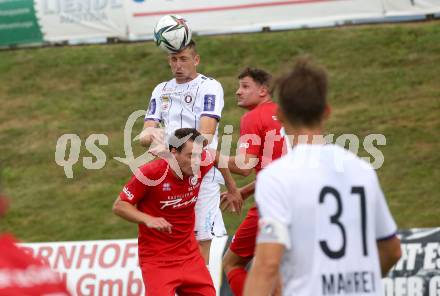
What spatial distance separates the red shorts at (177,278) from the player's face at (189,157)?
2.50 ft

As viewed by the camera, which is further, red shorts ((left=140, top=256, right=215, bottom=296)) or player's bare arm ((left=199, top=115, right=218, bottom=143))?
player's bare arm ((left=199, top=115, right=218, bottom=143))

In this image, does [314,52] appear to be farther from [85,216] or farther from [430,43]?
[85,216]

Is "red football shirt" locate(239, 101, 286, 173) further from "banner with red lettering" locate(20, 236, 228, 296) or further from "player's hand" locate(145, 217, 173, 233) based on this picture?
"banner with red lettering" locate(20, 236, 228, 296)

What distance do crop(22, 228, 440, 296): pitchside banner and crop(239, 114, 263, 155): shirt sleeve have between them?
2398mm

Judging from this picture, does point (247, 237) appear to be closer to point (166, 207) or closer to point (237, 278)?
point (237, 278)

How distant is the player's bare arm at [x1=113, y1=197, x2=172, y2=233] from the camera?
7.79 metres

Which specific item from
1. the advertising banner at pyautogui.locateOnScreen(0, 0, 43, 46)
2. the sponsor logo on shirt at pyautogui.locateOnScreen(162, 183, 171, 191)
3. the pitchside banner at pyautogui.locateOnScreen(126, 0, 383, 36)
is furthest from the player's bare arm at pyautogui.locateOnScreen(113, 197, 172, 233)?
the advertising banner at pyautogui.locateOnScreen(0, 0, 43, 46)

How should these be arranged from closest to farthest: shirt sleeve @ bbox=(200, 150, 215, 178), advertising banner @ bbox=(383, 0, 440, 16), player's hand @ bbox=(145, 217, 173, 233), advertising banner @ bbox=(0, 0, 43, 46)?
player's hand @ bbox=(145, 217, 173, 233) → shirt sleeve @ bbox=(200, 150, 215, 178) → advertising banner @ bbox=(383, 0, 440, 16) → advertising banner @ bbox=(0, 0, 43, 46)

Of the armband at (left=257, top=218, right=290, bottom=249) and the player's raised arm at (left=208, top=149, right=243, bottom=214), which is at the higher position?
the player's raised arm at (left=208, top=149, right=243, bottom=214)

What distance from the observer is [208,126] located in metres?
9.09

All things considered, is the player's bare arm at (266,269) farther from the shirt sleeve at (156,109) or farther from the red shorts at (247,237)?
the shirt sleeve at (156,109)

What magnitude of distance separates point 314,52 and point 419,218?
17.1 feet

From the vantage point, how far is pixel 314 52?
19344 mm

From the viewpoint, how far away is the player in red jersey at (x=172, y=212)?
821cm
